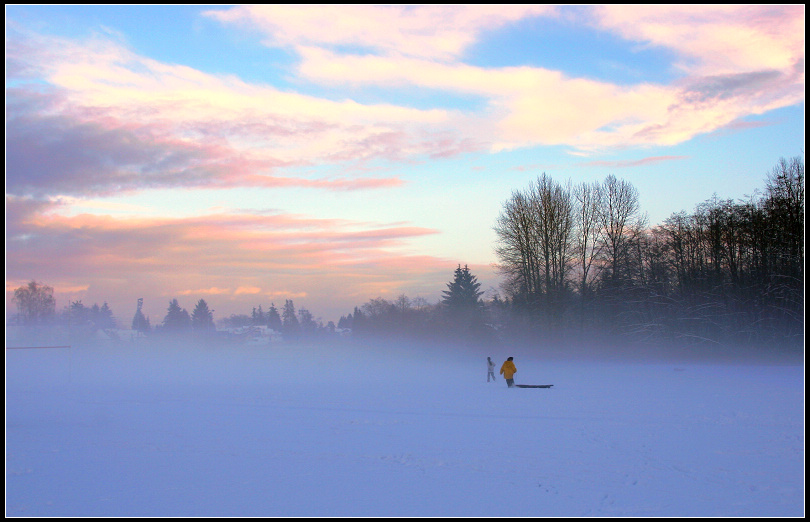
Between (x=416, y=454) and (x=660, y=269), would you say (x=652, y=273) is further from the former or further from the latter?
(x=416, y=454)

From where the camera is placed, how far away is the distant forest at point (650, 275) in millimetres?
34781

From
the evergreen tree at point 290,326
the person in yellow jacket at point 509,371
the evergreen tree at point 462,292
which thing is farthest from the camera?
the evergreen tree at point 290,326

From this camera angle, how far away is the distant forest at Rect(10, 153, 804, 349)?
114 ft

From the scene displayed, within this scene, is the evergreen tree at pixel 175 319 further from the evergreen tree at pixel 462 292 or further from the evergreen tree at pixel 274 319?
the evergreen tree at pixel 462 292

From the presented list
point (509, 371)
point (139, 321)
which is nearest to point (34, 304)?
point (139, 321)

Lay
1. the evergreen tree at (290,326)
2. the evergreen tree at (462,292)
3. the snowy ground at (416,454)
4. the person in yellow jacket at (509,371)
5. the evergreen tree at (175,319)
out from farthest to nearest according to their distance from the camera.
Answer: the evergreen tree at (290,326) < the evergreen tree at (175,319) < the evergreen tree at (462,292) < the person in yellow jacket at (509,371) < the snowy ground at (416,454)

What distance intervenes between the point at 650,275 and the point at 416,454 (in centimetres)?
3777

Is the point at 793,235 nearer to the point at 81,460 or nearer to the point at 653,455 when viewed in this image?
the point at 653,455

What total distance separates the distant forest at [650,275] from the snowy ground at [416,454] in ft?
54.4

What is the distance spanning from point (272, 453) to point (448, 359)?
3825cm

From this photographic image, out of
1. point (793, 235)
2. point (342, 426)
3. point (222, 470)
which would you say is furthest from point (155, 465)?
point (793, 235)

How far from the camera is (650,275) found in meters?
42.9

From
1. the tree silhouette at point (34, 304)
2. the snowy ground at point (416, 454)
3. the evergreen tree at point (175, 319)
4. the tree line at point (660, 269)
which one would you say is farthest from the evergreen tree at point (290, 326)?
the snowy ground at point (416, 454)

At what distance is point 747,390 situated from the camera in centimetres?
2041
